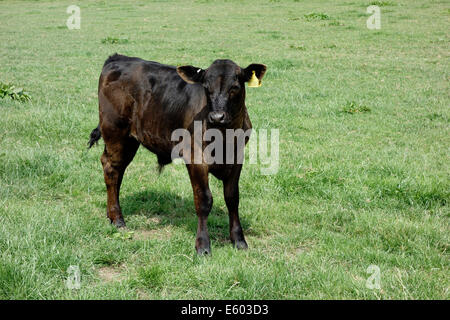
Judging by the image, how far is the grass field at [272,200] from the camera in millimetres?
3982

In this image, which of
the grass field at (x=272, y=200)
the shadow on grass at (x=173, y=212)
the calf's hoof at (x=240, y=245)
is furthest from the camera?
the shadow on grass at (x=173, y=212)

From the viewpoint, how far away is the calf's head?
4234 mm

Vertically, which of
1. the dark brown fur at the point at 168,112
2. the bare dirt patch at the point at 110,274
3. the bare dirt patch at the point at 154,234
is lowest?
the bare dirt patch at the point at 110,274

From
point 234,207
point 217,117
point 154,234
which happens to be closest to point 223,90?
point 217,117

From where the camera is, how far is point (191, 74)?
15.3 ft

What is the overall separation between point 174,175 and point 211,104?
8.57 ft

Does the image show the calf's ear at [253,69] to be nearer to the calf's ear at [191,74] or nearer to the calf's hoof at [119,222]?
the calf's ear at [191,74]

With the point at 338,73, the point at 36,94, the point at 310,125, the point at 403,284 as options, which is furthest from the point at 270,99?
the point at 403,284

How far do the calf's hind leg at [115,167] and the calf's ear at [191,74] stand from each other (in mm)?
1258

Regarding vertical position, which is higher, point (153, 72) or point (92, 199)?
point (153, 72)

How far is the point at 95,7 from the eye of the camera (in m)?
32.0

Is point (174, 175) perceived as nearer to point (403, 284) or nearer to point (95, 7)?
point (403, 284)

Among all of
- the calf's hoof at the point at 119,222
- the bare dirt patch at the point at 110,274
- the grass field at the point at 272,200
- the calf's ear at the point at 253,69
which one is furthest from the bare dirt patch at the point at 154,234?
the calf's ear at the point at 253,69

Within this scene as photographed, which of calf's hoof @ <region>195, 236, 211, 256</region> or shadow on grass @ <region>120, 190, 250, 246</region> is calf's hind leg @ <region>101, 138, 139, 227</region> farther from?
calf's hoof @ <region>195, 236, 211, 256</region>
